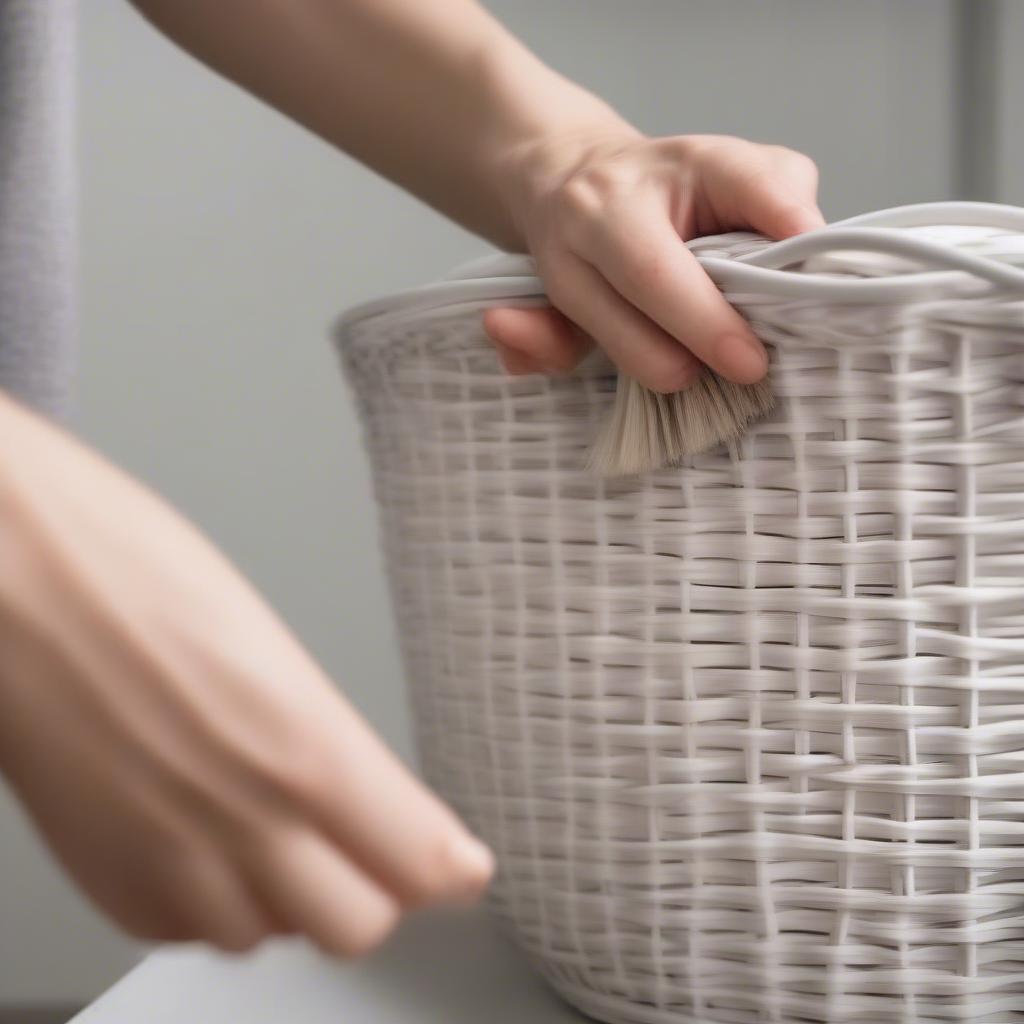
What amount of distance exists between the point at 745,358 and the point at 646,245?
1.6 inches

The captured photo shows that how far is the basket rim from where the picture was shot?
270 mm

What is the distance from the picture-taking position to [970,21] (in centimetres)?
84

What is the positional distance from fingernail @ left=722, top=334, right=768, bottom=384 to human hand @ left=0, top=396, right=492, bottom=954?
0.17m

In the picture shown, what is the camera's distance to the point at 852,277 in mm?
283

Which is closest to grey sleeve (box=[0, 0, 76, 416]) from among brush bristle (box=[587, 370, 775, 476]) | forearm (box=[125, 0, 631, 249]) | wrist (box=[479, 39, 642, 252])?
forearm (box=[125, 0, 631, 249])

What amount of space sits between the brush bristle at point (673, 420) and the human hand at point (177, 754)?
0.17 meters

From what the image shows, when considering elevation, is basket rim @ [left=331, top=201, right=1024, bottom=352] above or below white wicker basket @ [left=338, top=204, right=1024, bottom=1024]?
above

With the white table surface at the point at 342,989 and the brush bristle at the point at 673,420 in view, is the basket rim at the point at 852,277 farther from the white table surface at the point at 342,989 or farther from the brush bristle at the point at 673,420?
the white table surface at the point at 342,989

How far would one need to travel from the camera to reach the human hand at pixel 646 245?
0.97 feet

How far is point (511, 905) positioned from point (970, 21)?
0.73 metres

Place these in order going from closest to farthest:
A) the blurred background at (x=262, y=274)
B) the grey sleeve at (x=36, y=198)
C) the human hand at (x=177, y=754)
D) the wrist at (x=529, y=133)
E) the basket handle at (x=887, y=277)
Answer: the human hand at (x=177, y=754) → the basket handle at (x=887, y=277) → the wrist at (x=529, y=133) → the grey sleeve at (x=36, y=198) → the blurred background at (x=262, y=274)

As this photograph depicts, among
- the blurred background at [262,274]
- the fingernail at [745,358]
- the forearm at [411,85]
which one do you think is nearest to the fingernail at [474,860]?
the fingernail at [745,358]

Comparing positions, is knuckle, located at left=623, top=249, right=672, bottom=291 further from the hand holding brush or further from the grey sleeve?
the grey sleeve

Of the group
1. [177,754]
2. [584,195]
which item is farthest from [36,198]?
[177,754]
